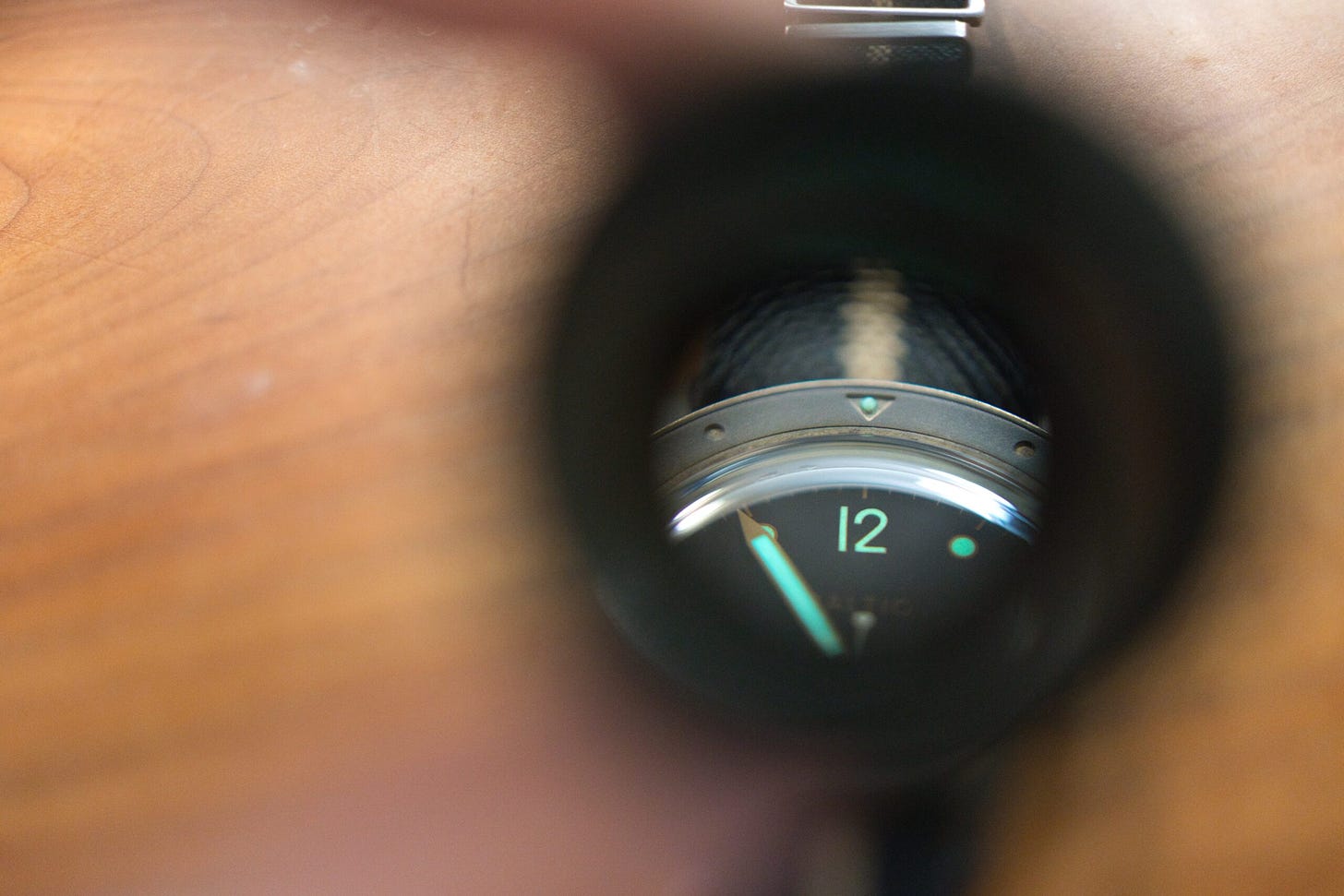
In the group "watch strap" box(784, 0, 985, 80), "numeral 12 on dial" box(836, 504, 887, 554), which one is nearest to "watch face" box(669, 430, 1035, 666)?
"numeral 12 on dial" box(836, 504, 887, 554)

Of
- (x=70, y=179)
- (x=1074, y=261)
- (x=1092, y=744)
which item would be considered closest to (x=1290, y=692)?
(x=1092, y=744)

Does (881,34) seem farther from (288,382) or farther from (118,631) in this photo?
(118,631)

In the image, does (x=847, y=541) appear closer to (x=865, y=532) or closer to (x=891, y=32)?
(x=865, y=532)

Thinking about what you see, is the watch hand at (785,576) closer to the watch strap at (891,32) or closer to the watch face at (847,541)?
the watch face at (847,541)

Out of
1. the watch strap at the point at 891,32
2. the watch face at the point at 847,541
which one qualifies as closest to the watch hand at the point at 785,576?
the watch face at the point at 847,541

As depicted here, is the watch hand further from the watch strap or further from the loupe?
the watch strap

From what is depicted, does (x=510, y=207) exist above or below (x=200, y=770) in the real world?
above
